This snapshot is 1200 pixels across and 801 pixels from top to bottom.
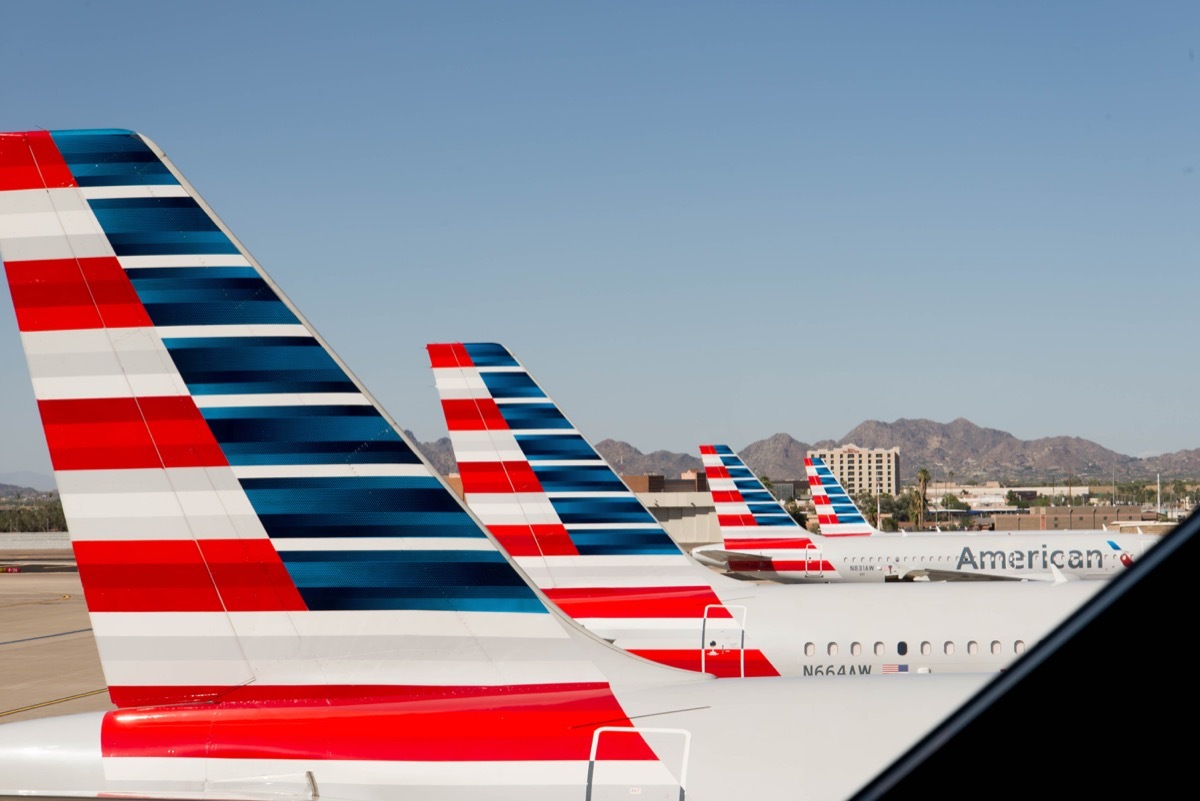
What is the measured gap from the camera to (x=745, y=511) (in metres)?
34.8

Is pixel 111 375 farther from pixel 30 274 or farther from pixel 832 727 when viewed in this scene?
pixel 832 727

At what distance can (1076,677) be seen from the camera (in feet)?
5.00

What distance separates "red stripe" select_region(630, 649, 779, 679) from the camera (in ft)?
38.6

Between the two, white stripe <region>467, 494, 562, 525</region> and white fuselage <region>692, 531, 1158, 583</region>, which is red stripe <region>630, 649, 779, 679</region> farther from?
white fuselage <region>692, 531, 1158, 583</region>

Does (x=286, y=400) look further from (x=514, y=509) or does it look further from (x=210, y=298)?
(x=514, y=509)

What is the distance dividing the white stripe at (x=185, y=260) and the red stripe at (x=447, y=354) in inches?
314

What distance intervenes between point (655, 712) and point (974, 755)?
15.6 ft

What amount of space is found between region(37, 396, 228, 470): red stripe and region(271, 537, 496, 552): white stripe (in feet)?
2.29

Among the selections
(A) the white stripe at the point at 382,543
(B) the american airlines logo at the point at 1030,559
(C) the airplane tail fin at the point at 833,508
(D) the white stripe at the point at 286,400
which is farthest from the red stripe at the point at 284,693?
(C) the airplane tail fin at the point at 833,508

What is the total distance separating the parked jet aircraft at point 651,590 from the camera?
11508 mm

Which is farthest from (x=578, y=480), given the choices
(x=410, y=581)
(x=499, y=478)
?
(x=410, y=581)

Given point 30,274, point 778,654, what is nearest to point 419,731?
point 30,274

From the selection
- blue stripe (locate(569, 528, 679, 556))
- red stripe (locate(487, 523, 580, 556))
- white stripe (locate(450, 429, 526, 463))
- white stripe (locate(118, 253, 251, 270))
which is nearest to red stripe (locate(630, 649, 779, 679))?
blue stripe (locate(569, 528, 679, 556))

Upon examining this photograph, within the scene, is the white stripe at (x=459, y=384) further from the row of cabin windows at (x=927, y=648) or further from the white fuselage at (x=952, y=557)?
the white fuselage at (x=952, y=557)
